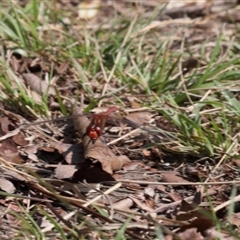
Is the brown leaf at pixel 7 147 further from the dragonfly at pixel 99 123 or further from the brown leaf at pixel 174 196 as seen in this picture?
the brown leaf at pixel 174 196

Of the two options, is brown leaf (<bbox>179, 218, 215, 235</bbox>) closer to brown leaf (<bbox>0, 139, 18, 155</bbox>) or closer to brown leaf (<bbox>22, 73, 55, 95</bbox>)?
brown leaf (<bbox>0, 139, 18, 155</bbox>)

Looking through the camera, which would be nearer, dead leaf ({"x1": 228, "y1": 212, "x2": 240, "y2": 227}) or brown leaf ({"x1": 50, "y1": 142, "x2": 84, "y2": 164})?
dead leaf ({"x1": 228, "y1": 212, "x2": 240, "y2": 227})

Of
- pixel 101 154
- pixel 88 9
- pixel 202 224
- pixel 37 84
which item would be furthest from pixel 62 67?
pixel 202 224

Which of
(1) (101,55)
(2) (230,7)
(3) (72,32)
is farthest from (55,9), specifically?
(2) (230,7)

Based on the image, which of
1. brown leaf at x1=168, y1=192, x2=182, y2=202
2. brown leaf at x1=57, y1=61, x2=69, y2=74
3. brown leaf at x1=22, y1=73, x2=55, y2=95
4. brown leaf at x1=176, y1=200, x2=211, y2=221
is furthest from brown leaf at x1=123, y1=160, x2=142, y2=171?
brown leaf at x1=57, y1=61, x2=69, y2=74

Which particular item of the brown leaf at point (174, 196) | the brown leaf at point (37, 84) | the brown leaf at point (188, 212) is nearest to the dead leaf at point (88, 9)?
the brown leaf at point (37, 84)

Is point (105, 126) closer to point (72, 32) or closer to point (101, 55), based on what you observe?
point (101, 55)
